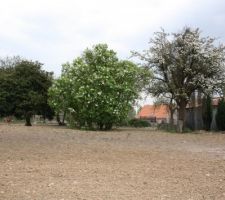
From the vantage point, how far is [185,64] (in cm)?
3959

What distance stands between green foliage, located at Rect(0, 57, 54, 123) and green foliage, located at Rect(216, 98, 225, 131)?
17874mm

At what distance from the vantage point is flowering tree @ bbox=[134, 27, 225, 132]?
1554 inches

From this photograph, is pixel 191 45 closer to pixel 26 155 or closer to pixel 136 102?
pixel 136 102

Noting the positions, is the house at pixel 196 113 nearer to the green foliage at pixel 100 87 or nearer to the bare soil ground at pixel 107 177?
the green foliage at pixel 100 87

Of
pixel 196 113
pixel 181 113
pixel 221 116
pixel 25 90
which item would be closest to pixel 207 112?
pixel 221 116

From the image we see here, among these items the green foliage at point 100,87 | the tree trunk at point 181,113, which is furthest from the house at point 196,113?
the green foliage at point 100,87

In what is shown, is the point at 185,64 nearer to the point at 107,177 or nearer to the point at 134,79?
the point at 134,79

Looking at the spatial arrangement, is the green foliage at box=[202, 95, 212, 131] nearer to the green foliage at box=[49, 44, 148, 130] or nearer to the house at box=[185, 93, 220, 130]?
the house at box=[185, 93, 220, 130]

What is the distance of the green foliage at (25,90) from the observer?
167ft

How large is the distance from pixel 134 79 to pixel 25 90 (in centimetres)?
1417

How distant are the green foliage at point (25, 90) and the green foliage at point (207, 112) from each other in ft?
53.1

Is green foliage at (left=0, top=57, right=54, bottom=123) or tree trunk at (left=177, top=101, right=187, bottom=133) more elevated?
green foliage at (left=0, top=57, right=54, bottom=123)

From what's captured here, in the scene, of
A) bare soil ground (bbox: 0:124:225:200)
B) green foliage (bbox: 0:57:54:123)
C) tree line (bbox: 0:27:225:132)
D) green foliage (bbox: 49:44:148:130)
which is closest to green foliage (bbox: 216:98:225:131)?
tree line (bbox: 0:27:225:132)

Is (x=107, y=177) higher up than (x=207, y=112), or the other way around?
(x=207, y=112)
